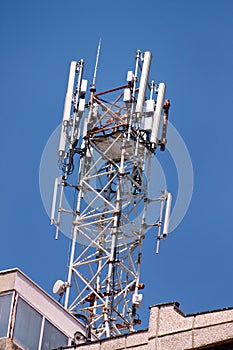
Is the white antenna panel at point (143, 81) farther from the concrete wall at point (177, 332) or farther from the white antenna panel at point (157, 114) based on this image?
the concrete wall at point (177, 332)

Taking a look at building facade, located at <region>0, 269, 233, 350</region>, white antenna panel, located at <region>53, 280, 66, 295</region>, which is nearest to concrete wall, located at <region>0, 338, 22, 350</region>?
building facade, located at <region>0, 269, 233, 350</region>

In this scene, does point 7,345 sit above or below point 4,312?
below

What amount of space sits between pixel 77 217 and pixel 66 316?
40.9 feet

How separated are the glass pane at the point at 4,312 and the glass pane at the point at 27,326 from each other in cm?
38

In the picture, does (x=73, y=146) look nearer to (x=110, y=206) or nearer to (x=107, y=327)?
(x=110, y=206)

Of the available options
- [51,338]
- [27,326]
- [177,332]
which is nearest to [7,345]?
[27,326]

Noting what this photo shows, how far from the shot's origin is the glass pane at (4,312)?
53.6 meters

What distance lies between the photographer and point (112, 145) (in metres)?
69.4

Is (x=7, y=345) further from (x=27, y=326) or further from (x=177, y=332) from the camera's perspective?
(x=177, y=332)

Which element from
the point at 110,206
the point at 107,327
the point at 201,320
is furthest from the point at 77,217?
the point at 201,320

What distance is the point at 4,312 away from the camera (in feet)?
177

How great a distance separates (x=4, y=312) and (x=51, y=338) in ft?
8.06

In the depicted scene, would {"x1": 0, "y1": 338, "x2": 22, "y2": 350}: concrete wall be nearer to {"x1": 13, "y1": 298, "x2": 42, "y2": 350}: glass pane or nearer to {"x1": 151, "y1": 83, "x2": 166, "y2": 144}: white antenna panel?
{"x1": 13, "y1": 298, "x2": 42, "y2": 350}: glass pane

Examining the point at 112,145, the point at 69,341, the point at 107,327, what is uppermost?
the point at 112,145
